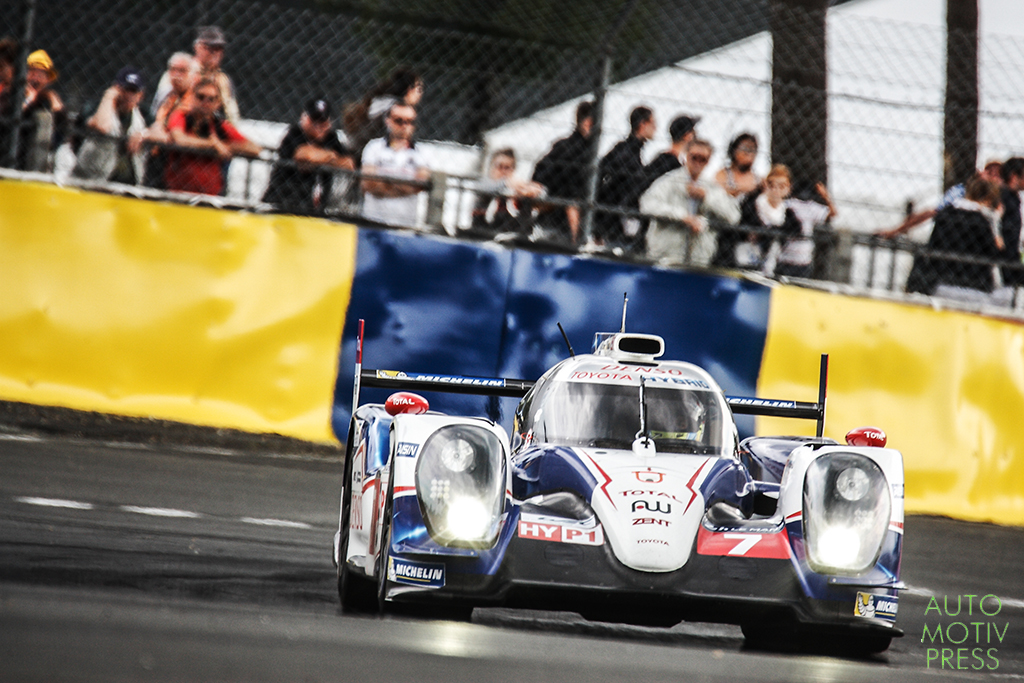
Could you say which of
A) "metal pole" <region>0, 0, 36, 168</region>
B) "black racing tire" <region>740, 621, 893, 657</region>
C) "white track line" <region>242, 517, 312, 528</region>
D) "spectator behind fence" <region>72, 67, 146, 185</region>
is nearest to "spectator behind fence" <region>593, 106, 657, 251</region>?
"spectator behind fence" <region>72, 67, 146, 185</region>

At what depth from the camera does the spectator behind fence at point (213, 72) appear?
9.02 m

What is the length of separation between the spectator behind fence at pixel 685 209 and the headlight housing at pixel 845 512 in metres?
4.86

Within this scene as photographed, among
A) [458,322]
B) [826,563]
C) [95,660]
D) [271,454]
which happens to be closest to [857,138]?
[458,322]

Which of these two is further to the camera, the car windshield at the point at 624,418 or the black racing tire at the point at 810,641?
the car windshield at the point at 624,418

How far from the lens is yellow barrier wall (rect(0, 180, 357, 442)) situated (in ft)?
29.6

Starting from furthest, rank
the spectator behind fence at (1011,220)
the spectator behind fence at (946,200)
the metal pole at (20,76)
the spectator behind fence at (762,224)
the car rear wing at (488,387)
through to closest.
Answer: the spectator behind fence at (1011,220)
the spectator behind fence at (946,200)
the spectator behind fence at (762,224)
the metal pole at (20,76)
the car rear wing at (488,387)

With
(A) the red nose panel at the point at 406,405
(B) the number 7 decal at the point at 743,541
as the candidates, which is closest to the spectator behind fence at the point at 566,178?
(A) the red nose panel at the point at 406,405

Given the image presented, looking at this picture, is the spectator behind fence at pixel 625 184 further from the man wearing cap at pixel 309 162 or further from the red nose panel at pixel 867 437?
the red nose panel at pixel 867 437

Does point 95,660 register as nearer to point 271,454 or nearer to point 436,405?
point 436,405

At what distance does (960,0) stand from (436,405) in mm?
10912

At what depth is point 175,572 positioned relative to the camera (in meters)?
5.52

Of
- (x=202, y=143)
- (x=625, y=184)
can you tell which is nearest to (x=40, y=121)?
(x=202, y=143)

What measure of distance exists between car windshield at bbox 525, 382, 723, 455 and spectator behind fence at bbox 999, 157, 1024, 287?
222 inches

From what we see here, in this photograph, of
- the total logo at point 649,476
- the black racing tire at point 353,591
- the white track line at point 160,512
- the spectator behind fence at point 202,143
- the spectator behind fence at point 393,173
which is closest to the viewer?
the total logo at point 649,476
